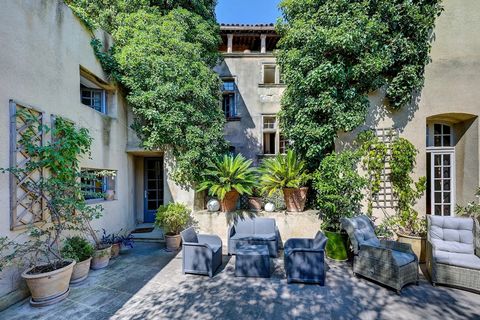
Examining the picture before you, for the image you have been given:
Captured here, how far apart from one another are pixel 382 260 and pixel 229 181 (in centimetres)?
354

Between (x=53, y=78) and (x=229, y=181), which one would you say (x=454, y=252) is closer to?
(x=229, y=181)

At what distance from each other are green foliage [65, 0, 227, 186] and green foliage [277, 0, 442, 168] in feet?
8.22

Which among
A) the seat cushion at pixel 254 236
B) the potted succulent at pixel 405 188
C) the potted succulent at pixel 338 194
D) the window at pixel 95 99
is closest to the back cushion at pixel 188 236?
the seat cushion at pixel 254 236

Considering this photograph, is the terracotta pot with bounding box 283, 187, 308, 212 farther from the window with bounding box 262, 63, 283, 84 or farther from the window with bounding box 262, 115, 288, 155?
the window with bounding box 262, 63, 283, 84

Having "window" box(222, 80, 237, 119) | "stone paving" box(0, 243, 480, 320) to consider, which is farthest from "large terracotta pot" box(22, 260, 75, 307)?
"window" box(222, 80, 237, 119)

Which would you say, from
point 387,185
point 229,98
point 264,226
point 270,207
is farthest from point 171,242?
point 229,98

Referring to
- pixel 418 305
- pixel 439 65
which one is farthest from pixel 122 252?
pixel 439 65

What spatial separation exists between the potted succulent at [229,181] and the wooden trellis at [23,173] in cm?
318

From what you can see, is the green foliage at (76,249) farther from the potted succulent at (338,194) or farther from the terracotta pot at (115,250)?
the potted succulent at (338,194)

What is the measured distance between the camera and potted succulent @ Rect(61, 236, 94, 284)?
3846 millimetres

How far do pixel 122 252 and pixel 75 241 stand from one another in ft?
4.93

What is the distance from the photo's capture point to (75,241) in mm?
4094

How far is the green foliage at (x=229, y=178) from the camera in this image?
554cm

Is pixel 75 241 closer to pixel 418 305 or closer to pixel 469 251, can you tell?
pixel 418 305
